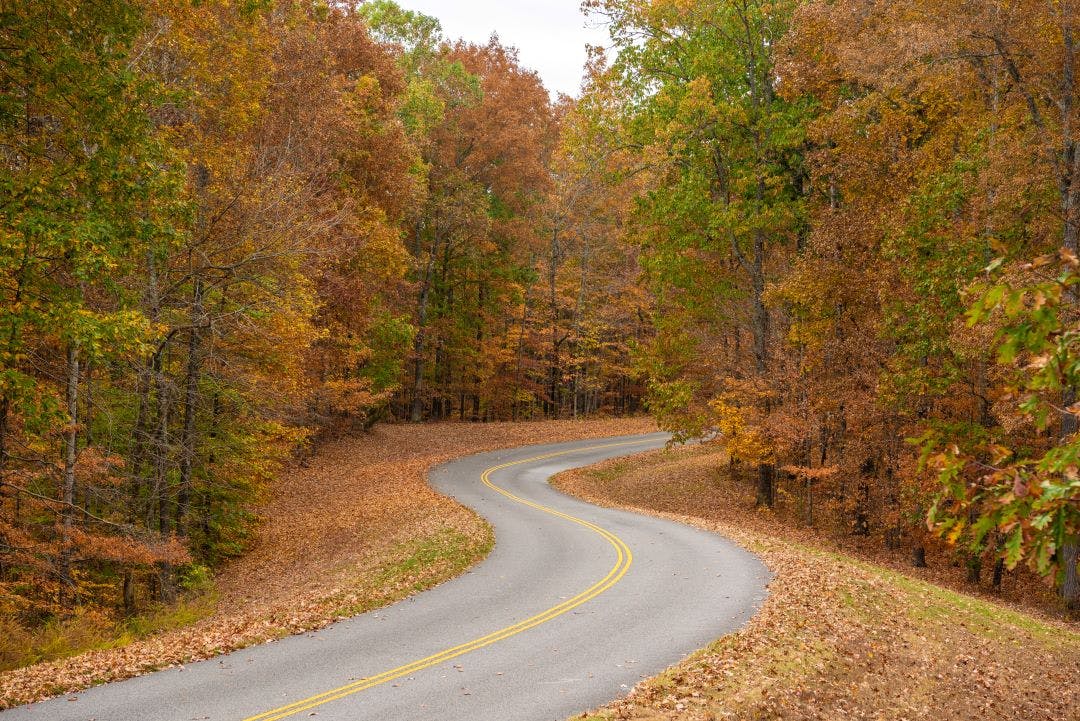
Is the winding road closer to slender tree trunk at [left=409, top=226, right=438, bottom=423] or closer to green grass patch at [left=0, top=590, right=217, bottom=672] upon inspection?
green grass patch at [left=0, top=590, right=217, bottom=672]

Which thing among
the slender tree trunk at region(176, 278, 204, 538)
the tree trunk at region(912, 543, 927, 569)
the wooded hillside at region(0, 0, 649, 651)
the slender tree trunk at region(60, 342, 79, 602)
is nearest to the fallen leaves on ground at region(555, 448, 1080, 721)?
the tree trunk at region(912, 543, 927, 569)

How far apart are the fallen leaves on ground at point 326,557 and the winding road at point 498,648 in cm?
54

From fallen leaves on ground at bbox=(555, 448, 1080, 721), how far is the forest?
2157 millimetres

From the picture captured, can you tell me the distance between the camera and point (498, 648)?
11.6 m

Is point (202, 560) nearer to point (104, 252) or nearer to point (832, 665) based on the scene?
point (104, 252)

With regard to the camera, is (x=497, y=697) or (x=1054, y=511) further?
(x=497, y=697)

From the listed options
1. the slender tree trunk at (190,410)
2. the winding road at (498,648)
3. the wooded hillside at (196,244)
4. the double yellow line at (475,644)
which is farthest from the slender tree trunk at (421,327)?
the winding road at (498,648)

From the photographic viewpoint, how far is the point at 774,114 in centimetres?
2486

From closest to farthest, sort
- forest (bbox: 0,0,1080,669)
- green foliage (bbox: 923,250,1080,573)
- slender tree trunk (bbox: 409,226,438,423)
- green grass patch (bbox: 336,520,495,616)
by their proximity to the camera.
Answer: green foliage (bbox: 923,250,1080,573) < forest (bbox: 0,0,1080,669) < green grass patch (bbox: 336,520,495,616) < slender tree trunk (bbox: 409,226,438,423)

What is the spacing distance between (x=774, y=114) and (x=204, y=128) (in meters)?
17.8

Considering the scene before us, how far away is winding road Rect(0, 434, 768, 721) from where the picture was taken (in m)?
9.29

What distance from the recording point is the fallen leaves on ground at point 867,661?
9.73 m

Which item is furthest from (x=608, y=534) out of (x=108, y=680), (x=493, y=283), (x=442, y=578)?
A: (x=493, y=283)

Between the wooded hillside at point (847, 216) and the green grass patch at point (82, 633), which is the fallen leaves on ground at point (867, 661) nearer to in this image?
the wooded hillside at point (847, 216)
